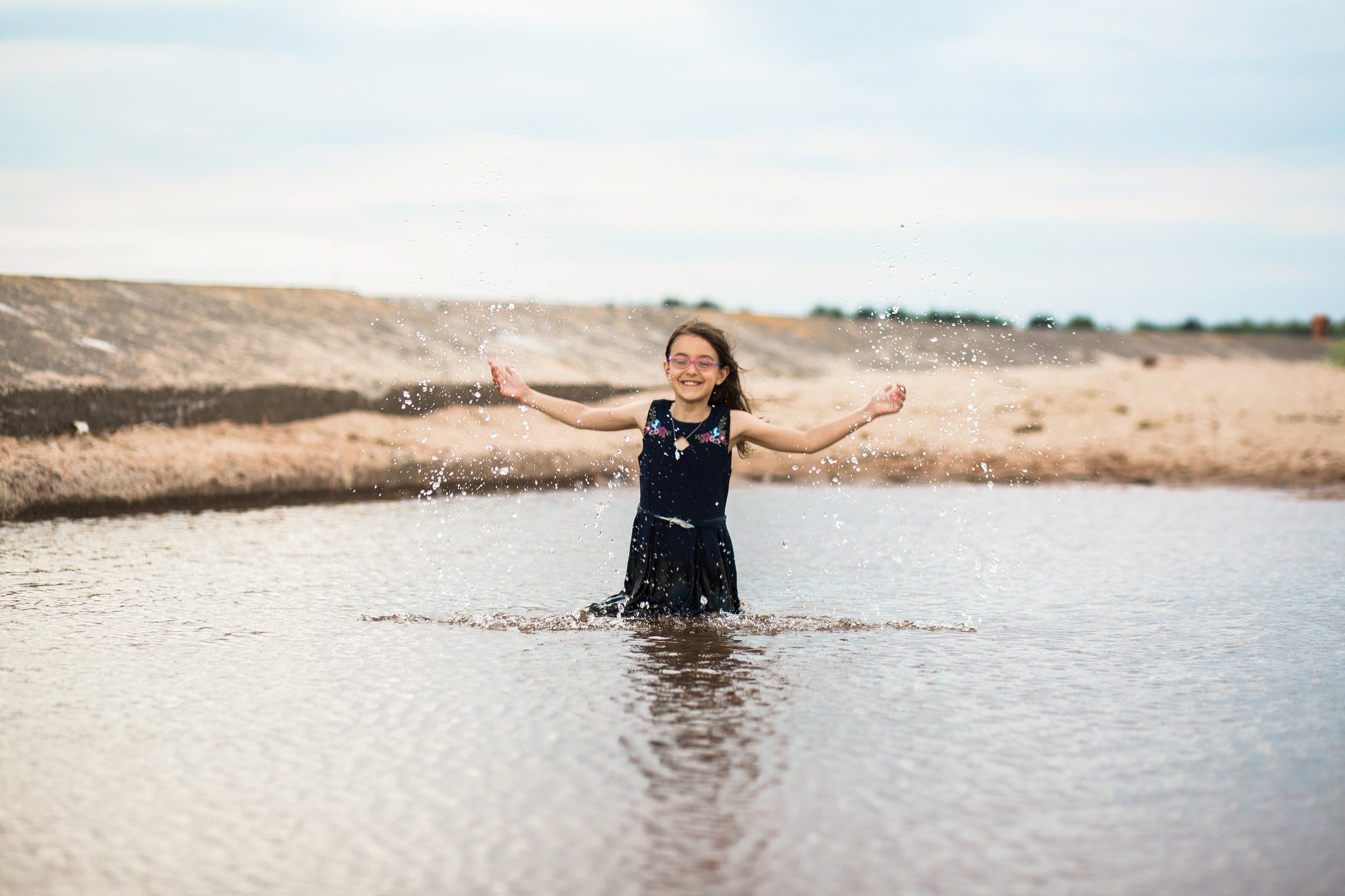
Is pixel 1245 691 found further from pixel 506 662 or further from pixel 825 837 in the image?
pixel 506 662

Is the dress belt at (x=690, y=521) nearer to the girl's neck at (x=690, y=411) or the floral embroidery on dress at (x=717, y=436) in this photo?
the floral embroidery on dress at (x=717, y=436)

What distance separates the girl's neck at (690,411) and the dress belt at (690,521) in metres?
0.49

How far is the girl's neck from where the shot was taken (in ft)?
21.4

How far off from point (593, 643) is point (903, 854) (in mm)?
2651

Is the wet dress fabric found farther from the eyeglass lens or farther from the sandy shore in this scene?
the sandy shore

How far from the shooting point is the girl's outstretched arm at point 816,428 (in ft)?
20.0

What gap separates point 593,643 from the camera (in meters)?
5.75

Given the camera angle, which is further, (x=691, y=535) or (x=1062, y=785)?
(x=691, y=535)

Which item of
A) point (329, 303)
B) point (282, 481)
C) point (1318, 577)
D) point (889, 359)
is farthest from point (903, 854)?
point (889, 359)

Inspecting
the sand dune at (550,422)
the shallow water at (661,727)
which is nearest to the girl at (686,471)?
the shallow water at (661,727)

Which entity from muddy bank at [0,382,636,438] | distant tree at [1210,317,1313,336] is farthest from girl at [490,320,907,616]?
distant tree at [1210,317,1313,336]

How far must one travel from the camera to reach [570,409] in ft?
21.5

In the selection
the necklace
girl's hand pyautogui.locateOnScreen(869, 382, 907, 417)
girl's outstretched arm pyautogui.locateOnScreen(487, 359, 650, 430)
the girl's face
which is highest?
the girl's face

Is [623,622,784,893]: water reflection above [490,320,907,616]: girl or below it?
below
